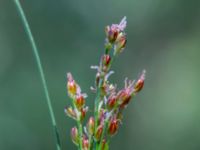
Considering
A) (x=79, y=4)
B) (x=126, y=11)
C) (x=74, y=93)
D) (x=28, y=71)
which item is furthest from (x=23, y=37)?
(x=74, y=93)

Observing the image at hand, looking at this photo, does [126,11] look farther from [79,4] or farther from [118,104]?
[118,104]

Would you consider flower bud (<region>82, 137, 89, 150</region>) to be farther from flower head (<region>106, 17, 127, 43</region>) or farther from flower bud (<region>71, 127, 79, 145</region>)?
flower head (<region>106, 17, 127, 43</region>)

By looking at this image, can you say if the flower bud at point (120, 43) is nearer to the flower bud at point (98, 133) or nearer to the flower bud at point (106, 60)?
the flower bud at point (106, 60)

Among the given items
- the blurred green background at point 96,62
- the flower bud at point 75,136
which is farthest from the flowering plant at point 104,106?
the blurred green background at point 96,62

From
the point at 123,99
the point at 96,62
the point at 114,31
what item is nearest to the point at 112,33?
the point at 114,31

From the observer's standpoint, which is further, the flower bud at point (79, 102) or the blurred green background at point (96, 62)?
the blurred green background at point (96, 62)

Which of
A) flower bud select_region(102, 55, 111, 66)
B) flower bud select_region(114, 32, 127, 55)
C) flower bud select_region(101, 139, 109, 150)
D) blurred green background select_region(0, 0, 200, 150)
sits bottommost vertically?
flower bud select_region(101, 139, 109, 150)

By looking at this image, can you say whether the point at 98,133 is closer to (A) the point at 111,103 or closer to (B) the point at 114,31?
(A) the point at 111,103

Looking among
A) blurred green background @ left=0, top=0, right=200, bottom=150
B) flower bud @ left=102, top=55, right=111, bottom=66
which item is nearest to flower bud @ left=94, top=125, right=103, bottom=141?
flower bud @ left=102, top=55, right=111, bottom=66
